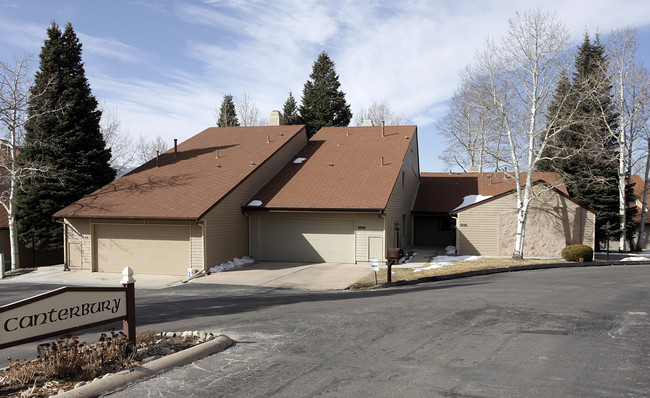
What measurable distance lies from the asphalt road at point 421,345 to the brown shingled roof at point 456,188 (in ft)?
57.8

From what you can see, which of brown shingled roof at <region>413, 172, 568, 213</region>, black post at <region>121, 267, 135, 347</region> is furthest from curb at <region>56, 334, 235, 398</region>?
brown shingled roof at <region>413, 172, 568, 213</region>

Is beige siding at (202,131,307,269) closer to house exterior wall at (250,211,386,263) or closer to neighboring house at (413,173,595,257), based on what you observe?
house exterior wall at (250,211,386,263)

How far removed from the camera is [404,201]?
2777 cm

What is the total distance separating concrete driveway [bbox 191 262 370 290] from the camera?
1712 cm

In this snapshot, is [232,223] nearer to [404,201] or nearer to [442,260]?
[442,260]

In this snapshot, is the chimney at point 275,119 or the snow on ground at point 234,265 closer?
the snow on ground at point 234,265

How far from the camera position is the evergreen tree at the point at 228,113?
51906 millimetres

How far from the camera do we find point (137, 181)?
2464 cm

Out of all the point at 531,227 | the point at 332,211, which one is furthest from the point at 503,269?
the point at 332,211

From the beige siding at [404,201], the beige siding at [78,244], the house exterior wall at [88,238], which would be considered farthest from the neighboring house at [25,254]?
the beige siding at [404,201]

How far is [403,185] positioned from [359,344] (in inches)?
815

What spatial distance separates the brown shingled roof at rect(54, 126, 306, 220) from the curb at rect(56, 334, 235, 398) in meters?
12.8

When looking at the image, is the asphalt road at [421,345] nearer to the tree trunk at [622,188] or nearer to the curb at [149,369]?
the curb at [149,369]

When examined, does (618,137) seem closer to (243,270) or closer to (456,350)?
(243,270)
